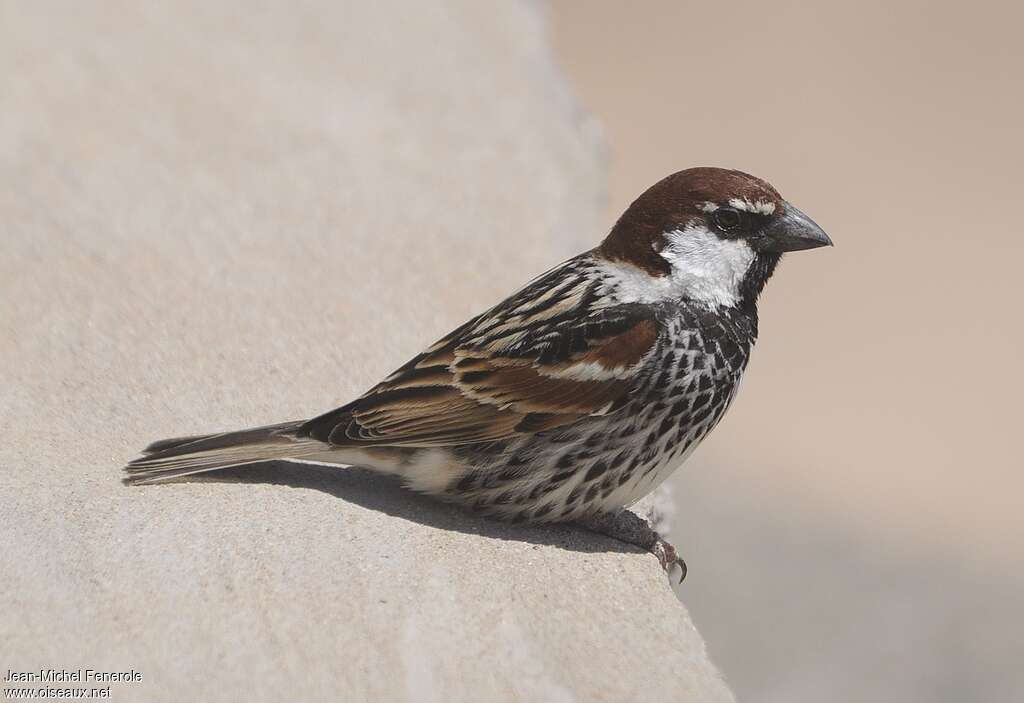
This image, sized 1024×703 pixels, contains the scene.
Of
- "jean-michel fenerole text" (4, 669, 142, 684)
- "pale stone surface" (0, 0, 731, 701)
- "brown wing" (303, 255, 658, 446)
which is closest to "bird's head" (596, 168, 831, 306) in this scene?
"brown wing" (303, 255, 658, 446)

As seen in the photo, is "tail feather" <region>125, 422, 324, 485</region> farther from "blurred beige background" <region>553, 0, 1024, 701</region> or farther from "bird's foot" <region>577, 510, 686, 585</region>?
"blurred beige background" <region>553, 0, 1024, 701</region>

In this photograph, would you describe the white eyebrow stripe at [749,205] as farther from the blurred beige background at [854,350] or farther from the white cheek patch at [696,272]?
the blurred beige background at [854,350]

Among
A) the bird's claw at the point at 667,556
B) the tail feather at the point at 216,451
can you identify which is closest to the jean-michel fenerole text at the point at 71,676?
the tail feather at the point at 216,451

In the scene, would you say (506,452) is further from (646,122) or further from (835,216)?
(646,122)

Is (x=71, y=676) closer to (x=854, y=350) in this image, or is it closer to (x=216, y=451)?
(x=216, y=451)

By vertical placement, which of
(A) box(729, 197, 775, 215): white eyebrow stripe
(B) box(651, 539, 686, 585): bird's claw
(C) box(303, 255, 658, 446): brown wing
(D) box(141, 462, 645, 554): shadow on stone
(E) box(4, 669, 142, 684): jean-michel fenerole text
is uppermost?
(A) box(729, 197, 775, 215): white eyebrow stripe

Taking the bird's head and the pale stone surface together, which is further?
the bird's head

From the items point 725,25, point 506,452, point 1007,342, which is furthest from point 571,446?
point 725,25
